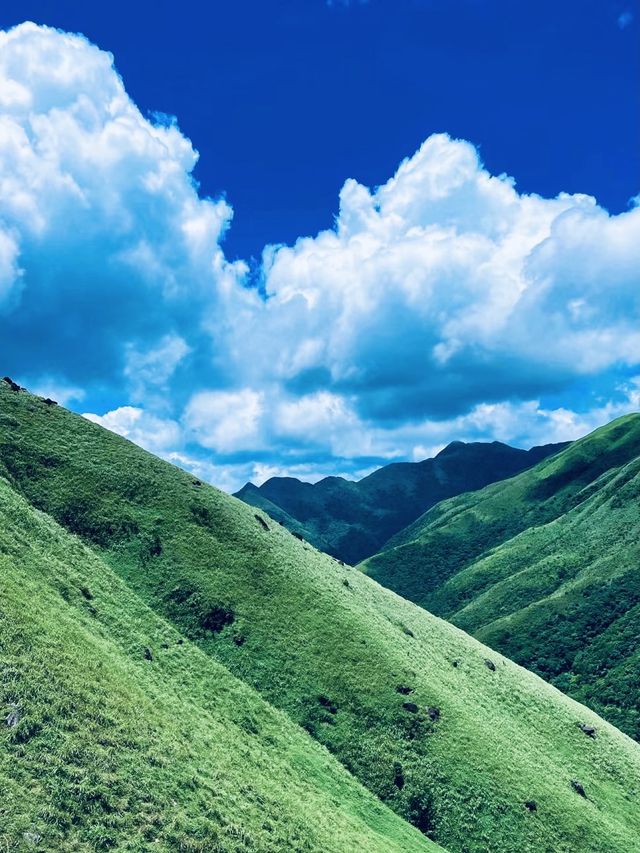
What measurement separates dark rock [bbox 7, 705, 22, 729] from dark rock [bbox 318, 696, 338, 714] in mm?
31793

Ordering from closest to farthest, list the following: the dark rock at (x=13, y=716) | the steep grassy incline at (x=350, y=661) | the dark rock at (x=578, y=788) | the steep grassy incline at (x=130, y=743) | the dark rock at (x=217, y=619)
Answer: the steep grassy incline at (x=130, y=743)
the dark rock at (x=13, y=716)
the steep grassy incline at (x=350, y=661)
the dark rock at (x=578, y=788)
the dark rock at (x=217, y=619)

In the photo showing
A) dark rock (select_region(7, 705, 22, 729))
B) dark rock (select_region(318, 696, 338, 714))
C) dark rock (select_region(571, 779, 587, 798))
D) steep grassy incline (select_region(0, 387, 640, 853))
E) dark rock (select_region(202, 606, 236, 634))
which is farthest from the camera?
dark rock (select_region(202, 606, 236, 634))

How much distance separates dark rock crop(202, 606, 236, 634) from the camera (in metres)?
59.6

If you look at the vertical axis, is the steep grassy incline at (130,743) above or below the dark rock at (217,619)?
below

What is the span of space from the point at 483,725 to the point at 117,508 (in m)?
49.0

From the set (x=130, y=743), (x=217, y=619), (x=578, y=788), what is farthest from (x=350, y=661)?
(x=130, y=743)

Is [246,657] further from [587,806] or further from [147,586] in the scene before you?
[587,806]

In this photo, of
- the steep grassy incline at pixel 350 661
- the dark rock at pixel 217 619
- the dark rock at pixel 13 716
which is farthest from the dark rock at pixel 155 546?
the dark rock at pixel 13 716

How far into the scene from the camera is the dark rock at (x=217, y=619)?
59.6 metres

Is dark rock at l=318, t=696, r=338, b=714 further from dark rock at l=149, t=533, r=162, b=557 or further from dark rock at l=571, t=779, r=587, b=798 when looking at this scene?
dark rock at l=571, t=779, r=587, b=798

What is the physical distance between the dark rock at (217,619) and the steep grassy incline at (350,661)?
5.7 inches

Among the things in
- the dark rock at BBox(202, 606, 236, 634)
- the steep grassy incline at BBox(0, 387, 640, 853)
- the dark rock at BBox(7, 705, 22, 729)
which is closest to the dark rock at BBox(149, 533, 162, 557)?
the steep grassy incline at BBox(0, 387, 640, 853)

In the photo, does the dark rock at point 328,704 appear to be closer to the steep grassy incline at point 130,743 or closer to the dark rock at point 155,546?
the steep grassy incline at point 130,743

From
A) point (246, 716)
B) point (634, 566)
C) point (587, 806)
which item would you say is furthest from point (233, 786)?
point (634, 566)
